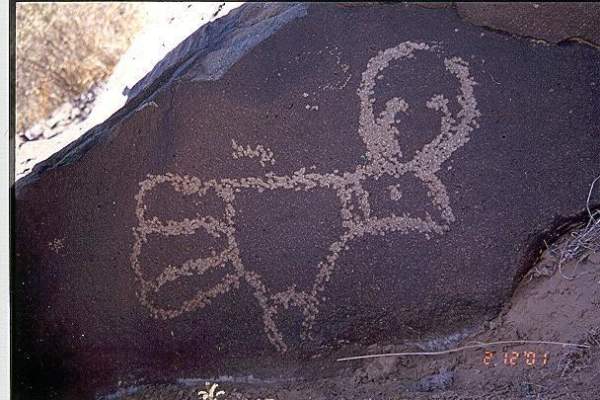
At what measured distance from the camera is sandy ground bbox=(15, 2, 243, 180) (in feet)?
10.7

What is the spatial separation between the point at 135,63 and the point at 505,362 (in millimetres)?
2081

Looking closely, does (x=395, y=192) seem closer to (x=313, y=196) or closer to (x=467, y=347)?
(x=313, y=196)

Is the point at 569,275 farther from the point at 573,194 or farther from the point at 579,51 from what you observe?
the point at 579,51

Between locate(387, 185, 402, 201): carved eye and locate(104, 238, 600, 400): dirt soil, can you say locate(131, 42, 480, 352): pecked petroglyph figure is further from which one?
locate(104, 238, 600, 400): dirt soil

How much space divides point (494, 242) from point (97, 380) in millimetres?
1522

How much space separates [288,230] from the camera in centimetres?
279

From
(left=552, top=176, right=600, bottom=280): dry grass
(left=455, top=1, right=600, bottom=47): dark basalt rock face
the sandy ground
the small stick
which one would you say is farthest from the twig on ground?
the sandy ground

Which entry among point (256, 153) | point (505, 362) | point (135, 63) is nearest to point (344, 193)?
point (256, 153)

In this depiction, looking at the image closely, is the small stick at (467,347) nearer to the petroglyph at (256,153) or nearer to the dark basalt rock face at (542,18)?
the petroglyph at (256,153)

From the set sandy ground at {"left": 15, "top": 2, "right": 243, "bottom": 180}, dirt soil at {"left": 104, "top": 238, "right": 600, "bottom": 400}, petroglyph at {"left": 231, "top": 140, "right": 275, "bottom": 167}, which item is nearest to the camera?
dirt soil at {"left": 104, "top": 238, "right": 600, "bottom": 400}

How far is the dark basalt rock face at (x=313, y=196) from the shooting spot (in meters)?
2.75

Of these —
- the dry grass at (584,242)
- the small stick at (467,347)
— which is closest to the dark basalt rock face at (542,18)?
the dry grass at (584,242)

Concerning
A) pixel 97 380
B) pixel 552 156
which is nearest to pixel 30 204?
pixel 97 380
